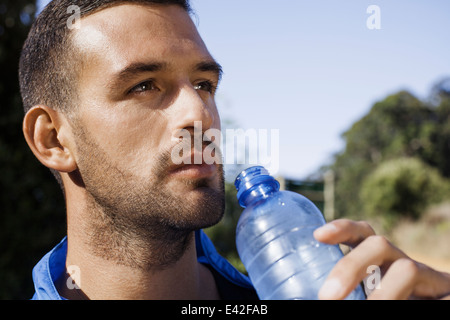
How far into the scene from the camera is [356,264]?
1.25 m

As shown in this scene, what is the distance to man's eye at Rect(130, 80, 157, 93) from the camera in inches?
73.2

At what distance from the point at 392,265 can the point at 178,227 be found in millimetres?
867

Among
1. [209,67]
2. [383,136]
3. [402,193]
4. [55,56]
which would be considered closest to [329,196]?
[402,193]

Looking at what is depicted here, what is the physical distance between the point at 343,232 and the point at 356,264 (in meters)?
0.12

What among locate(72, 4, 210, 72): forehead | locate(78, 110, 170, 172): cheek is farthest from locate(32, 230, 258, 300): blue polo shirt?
locate(72, 4, 210, 72): forehead

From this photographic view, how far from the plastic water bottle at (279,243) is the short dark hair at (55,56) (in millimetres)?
1031

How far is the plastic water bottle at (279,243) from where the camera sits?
1.58 meters

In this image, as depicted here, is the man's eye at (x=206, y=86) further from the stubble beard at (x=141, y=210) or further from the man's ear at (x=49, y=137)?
the man's ear at (x=49, y=137)

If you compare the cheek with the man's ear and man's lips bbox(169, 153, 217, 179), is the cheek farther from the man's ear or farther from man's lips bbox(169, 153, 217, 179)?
the man's ear

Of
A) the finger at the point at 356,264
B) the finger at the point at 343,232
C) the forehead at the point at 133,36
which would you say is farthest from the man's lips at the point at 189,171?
the finger at the point at 356,264

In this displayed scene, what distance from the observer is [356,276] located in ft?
4.06

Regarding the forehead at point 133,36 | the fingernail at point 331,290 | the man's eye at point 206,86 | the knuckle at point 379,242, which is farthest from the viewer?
the man's eye at point 206,86
